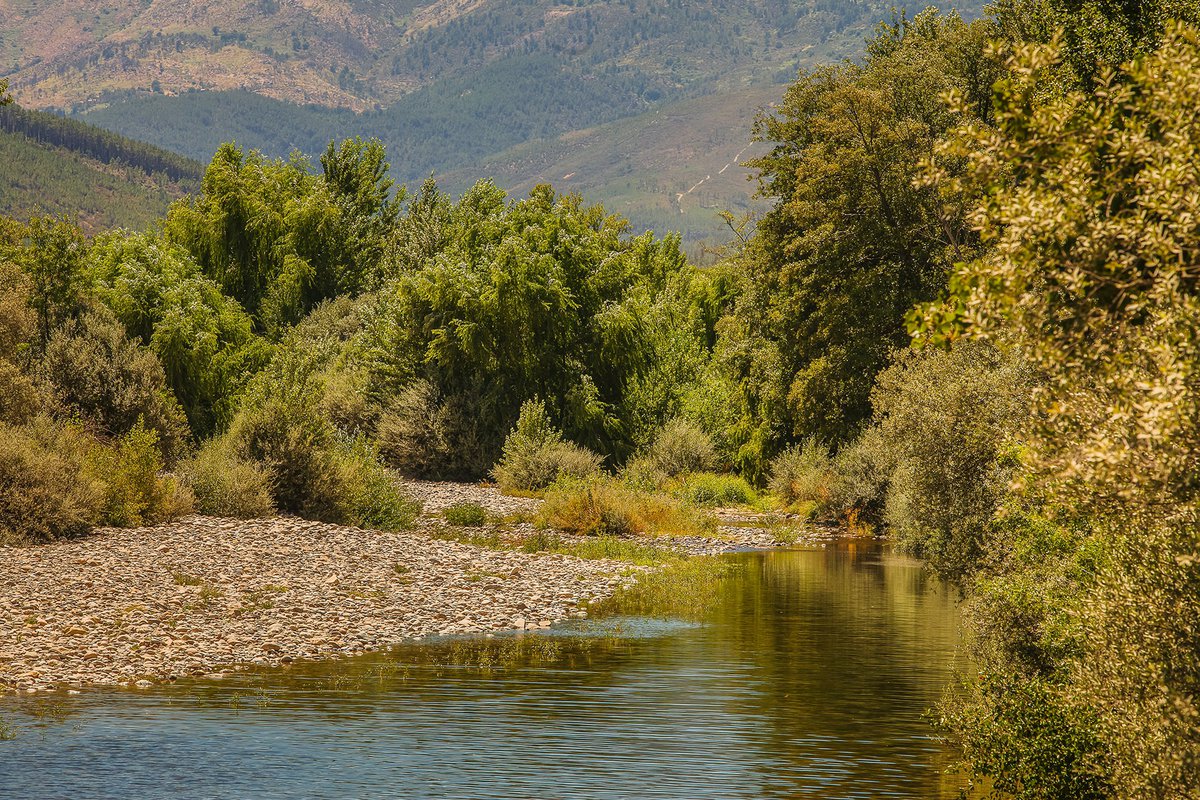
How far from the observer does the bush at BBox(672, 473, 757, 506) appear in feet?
179

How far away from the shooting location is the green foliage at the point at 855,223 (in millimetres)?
45875

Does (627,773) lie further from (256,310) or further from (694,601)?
(256,310)

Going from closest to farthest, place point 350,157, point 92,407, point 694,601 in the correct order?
point 694,601 → point 92,407 → point 350,157

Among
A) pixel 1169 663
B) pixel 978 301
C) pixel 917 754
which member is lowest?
pixel 917 754

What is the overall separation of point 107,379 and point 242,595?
15.7m

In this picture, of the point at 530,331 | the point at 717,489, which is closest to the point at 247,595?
the point at 530,331

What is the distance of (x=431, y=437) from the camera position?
185 ft

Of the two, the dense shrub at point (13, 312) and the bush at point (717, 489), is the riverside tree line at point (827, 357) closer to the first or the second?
the dense shrub at point (13, 312)

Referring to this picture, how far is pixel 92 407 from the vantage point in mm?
38375

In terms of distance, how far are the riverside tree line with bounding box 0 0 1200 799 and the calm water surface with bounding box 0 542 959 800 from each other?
1.89 metres

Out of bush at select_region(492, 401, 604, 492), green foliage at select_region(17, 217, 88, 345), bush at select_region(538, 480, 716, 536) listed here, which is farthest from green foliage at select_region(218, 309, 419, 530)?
bush at select_region(492, 401, 604, 492)

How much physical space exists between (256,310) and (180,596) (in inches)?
1812

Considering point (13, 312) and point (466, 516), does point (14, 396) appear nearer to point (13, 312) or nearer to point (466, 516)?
point (13, 312)

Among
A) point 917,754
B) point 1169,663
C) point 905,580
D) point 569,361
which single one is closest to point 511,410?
point 569,361
